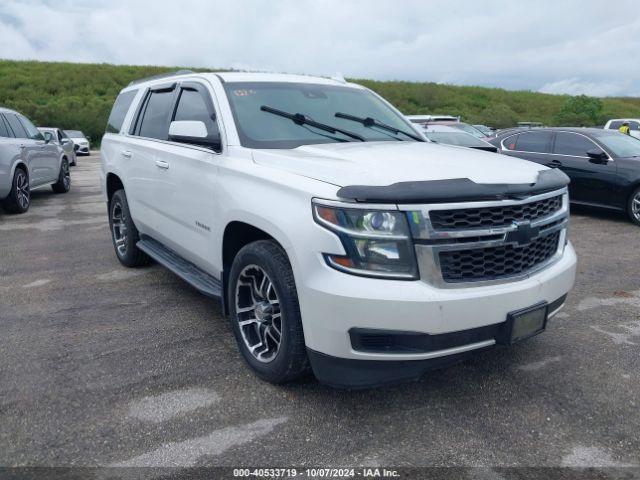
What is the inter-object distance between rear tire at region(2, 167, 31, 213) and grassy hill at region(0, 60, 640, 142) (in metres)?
30.5

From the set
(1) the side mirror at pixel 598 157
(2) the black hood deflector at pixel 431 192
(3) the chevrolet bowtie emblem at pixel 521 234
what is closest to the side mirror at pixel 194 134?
(2) the black hood deflector at pixel 431 192

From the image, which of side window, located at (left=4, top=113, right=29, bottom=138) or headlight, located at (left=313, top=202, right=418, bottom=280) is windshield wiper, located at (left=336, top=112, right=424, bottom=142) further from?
side window, located at (left=4, top=113, right=29, bottom=138)

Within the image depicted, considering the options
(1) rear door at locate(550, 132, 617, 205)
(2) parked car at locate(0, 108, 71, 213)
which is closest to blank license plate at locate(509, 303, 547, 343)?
(1) rear door at locate(550, 132, 617, 205)

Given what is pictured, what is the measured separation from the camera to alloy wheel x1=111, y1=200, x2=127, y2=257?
19.6 feet

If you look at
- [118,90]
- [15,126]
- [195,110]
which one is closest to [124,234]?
[195,110]

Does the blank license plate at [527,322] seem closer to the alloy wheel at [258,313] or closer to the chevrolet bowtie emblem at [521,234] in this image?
the chevrolet bowtie emblem at [521,234]

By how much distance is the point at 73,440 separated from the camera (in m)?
2.82

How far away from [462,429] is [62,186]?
40.4 feet

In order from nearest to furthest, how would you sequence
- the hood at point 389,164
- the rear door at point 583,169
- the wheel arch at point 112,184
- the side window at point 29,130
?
the hood at point 389,164 → the wheel arch at point 112,184 → the rear door at point 583,169 → the side window at point 29,130

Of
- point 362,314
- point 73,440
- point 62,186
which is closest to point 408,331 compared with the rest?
point 362,314

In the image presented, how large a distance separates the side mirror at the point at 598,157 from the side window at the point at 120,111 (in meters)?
7.14

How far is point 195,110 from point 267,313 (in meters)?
1.82

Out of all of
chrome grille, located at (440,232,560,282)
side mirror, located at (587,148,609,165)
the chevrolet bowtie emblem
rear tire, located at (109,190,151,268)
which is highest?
the chevrolet bowtie emblem

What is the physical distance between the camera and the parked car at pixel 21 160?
30.6ft
